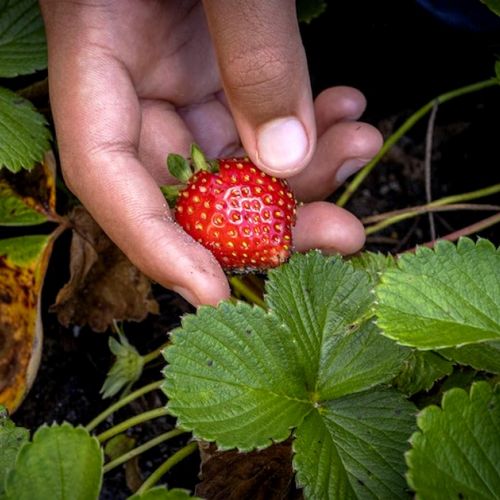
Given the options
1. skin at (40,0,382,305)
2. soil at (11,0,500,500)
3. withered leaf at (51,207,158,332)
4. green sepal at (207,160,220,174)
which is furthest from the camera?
soil at (11,0,500,500)

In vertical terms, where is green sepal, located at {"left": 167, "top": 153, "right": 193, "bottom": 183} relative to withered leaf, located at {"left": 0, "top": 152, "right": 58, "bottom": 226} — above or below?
above

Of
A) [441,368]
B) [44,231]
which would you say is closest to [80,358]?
[44,231]

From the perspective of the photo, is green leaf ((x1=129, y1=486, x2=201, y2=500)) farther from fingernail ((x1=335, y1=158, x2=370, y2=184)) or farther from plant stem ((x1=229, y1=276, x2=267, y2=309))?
fingernail ((x1=335, y1=158, x2=370, y2=184))

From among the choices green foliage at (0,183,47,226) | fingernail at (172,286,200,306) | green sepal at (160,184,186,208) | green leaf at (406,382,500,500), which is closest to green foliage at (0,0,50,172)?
green foliage at (0,183,47,226)

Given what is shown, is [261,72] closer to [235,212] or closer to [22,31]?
[235,212]

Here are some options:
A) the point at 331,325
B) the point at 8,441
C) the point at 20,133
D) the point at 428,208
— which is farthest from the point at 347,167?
the point at 8,441
